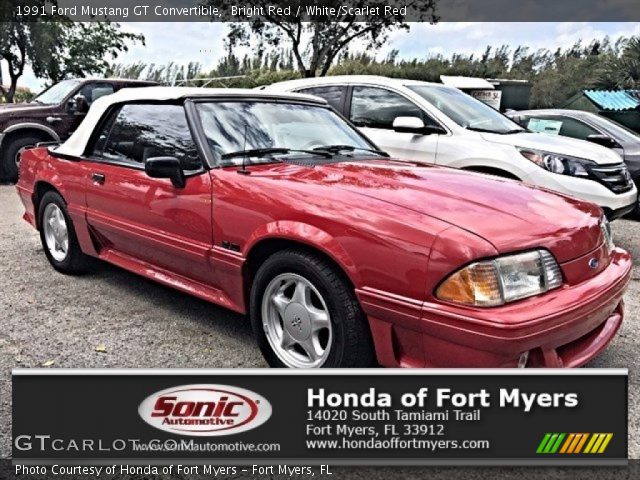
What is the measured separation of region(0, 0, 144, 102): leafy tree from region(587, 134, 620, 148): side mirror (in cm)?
1753

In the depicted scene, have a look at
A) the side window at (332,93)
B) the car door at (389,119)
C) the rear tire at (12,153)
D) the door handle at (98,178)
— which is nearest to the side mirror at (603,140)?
the car door at (389,119)

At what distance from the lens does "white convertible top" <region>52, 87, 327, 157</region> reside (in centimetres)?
370

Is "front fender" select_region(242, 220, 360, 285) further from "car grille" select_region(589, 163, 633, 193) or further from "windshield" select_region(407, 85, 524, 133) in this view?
"car grille" select_region(589, 163, 633, 193)

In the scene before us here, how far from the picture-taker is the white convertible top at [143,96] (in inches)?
146

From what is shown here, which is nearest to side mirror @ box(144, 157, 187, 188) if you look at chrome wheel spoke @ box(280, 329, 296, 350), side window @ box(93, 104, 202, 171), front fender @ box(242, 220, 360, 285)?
side window @ box(93, 104, 202, 171)

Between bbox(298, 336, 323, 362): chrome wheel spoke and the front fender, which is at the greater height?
the front fender

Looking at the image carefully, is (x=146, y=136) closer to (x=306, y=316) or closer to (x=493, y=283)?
(x=306, y=316)

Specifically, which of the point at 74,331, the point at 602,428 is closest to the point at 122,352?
the point at 74,331

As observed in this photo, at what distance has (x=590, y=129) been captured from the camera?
799 centimetres

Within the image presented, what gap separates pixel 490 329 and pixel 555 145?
3802 mm

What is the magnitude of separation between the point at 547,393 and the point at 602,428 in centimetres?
25

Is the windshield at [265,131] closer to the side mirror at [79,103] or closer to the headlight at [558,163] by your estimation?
the headlight at [558,163]

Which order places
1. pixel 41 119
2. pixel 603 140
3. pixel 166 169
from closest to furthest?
pixel 166 169 < pixel 603 140 < pixel 41 119

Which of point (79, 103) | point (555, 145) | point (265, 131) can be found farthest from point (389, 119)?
point (79, 103)
